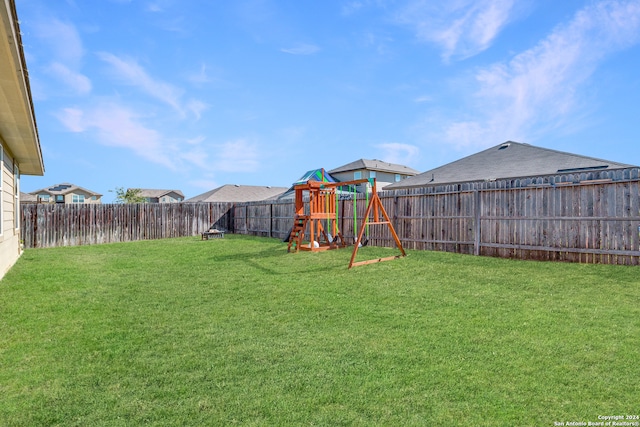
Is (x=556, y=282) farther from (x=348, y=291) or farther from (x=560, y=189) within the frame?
(x=348, y=291)

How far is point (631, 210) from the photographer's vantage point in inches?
270

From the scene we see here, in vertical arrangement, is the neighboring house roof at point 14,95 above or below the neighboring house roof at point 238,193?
below

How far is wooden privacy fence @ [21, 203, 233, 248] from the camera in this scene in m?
13.7

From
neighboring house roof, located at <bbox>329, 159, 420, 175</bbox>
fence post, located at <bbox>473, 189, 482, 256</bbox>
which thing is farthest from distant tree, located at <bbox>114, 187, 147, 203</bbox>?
fence post, located at <bbox>473, 189, 482, 256</bbox>

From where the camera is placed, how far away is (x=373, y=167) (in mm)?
31578

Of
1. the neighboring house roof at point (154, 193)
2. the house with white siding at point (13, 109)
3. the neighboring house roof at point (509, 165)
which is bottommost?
the house with white siding at point (13, 109)

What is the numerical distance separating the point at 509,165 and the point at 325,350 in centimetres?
1642

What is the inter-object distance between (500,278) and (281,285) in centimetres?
387

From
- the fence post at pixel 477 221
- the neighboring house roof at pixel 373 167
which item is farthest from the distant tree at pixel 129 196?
the fence post at pixel 477 221

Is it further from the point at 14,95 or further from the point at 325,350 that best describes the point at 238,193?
the point at 325,350

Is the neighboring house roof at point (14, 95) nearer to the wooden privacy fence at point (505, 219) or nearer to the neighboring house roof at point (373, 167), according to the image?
the wooden privacy fence at point (505, 219)

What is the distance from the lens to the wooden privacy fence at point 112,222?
13711mm

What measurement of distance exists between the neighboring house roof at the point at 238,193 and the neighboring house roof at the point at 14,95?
101 ft

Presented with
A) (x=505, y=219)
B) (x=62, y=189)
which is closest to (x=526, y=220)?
(x=505, y=219)
